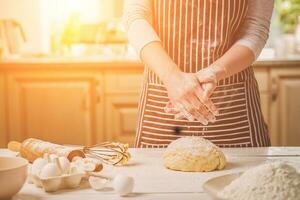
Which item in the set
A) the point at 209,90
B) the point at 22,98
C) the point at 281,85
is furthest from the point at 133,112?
the point at 209,90

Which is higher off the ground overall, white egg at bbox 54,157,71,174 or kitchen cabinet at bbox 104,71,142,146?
white egg at bbox 54,157,71,174

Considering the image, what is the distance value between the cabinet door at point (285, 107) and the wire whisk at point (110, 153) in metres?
1.74

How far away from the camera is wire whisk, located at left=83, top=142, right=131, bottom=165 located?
122 centimetres

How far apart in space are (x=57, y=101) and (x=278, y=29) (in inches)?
59.0

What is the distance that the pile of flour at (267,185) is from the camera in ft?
A: 2.66

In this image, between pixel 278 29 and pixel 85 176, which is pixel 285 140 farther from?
pixel 85 176

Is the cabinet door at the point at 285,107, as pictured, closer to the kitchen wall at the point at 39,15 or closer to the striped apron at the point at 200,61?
the kitchen wall at the point at 39,15

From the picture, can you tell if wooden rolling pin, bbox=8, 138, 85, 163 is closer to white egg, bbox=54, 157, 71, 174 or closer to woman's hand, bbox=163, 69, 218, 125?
white egg, bbox=54, 157, 71, 174

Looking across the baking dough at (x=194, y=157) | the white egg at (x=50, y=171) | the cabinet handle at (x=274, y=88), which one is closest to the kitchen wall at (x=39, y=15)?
the cabinet handle at (x=274, y=88)

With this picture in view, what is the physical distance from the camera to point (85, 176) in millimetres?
1054

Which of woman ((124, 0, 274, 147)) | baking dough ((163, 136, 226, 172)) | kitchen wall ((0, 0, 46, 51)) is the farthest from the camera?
kitchen wall ((0, 0, 46, 51))

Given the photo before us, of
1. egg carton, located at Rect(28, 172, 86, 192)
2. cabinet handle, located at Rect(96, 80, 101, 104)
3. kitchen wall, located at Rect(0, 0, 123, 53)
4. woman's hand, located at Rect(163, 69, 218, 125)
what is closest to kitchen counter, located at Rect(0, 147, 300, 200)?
egg carton, located at Rect(28, 172, 86, 192)

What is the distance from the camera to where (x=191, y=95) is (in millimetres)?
1408

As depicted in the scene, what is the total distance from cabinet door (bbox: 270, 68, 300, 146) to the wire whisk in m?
1.74
